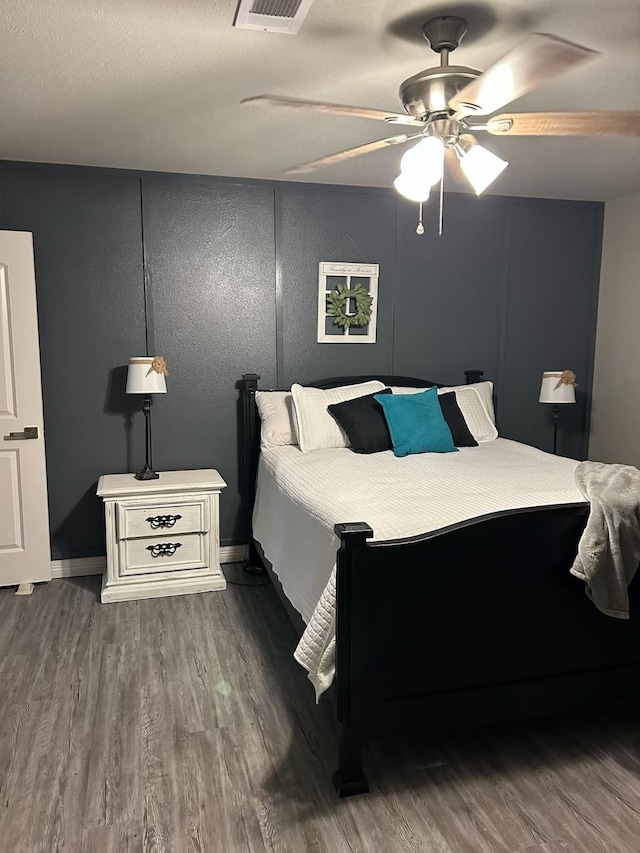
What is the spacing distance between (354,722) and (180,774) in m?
0.63

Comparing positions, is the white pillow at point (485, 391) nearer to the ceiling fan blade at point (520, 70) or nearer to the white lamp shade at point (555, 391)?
the white lamp shade at point (555, 391)

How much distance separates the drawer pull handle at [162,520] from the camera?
359 cm

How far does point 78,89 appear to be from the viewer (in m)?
2.54

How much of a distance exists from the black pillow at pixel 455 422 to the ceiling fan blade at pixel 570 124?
1.94 meters

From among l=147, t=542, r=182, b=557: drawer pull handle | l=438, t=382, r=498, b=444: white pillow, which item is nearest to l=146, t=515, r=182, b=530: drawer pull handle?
l=147, t=542, r=182, b=557: drawer pull handle

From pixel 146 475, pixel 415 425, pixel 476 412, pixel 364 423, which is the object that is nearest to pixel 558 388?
pixel 476 412

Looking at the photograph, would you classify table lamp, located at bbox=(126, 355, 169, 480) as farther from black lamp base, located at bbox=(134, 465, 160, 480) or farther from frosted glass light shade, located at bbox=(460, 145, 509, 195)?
frosted glass light shade, located at bbox=(460, 145, 509, 195)

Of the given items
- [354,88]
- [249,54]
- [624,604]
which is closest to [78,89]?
[249,54]

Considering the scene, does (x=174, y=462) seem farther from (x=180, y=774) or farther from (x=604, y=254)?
(x=604, y=254)

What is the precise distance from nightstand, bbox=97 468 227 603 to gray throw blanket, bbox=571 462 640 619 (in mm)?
2119

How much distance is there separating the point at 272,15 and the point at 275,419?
2.27m

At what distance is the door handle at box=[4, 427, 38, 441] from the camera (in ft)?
11.8

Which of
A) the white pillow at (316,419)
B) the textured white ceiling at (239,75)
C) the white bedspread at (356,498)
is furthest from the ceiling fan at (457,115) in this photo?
the white pillow at (316,419)

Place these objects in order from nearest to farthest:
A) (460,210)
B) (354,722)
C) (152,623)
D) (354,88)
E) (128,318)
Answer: (354,722)
(354,88)
(152,623)
(128,318)
(460,210)
